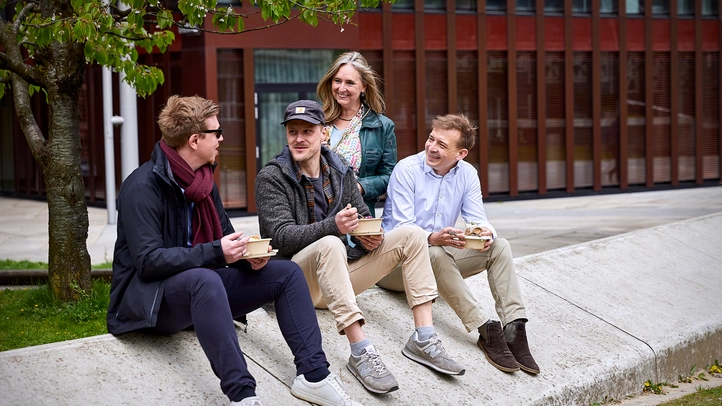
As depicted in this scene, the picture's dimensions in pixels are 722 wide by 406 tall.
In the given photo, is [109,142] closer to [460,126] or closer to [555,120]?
[555,120]

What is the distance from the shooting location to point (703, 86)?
26.0 m

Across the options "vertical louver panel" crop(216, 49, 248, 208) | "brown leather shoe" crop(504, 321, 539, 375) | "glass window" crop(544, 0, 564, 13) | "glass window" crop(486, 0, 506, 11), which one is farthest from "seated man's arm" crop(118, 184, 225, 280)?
"glass window" crop(544, 0, 564, 13)

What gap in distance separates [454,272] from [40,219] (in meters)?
15.8

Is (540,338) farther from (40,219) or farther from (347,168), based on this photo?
(40,219)

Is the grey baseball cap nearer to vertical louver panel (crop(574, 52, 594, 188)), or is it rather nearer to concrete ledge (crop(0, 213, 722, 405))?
concrete ledge (crop(0, 213, 722, 405))

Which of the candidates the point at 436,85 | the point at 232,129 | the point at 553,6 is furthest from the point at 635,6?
the point at 232,129

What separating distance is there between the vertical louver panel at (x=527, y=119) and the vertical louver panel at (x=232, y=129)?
6.94 meters

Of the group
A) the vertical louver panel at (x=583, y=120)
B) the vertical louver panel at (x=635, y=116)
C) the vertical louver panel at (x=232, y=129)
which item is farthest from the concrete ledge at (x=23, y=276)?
the vertical louver panel at (x=635, y=116)

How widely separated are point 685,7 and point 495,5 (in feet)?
19.0

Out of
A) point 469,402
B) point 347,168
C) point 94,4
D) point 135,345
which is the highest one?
point 94,4

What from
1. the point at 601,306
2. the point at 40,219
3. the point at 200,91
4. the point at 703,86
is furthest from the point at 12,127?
the point at 601,306

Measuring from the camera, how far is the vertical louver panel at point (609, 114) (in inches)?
971

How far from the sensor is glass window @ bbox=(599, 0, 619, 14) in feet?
80.5

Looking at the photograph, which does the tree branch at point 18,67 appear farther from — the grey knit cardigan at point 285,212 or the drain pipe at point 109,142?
the drain pipe at point 109,142
